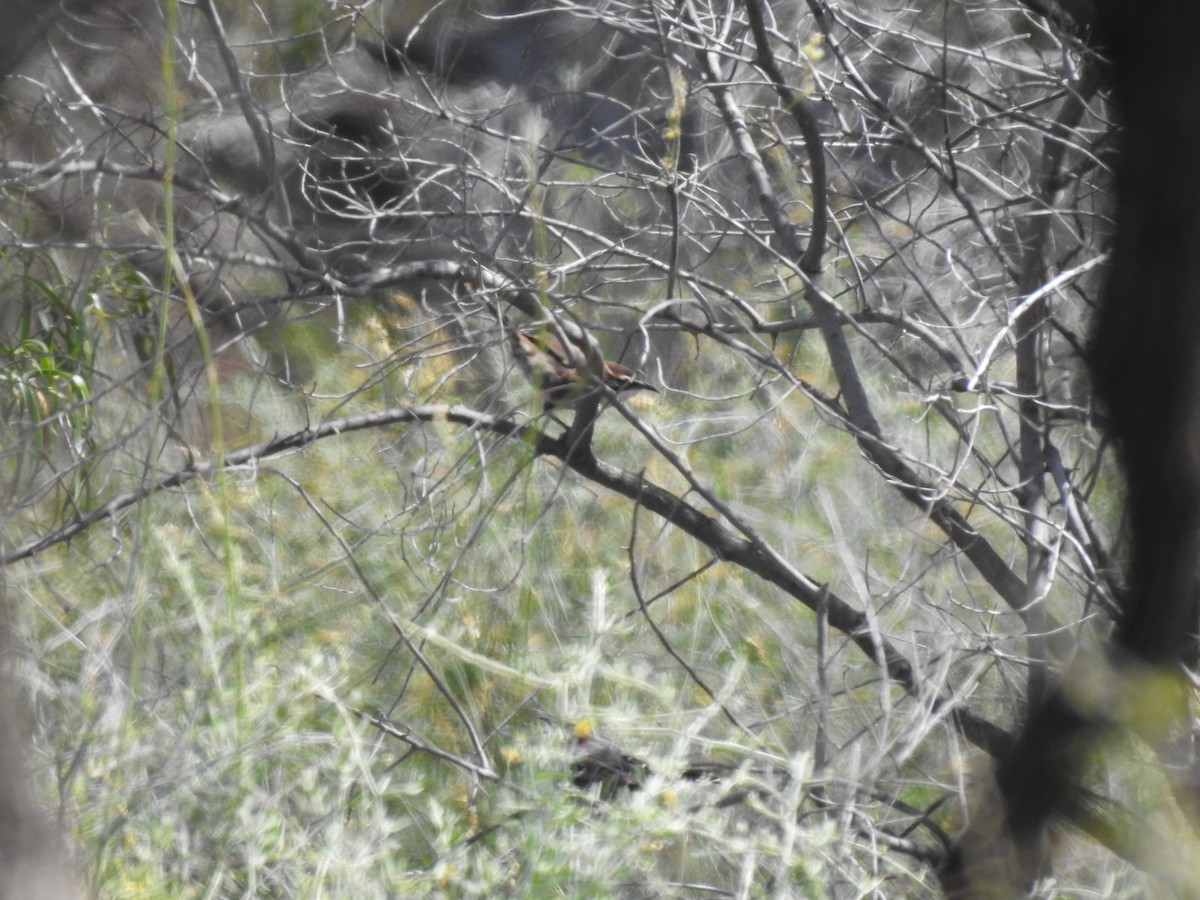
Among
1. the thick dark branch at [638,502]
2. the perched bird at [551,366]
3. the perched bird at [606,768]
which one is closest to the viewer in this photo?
the perched bird at [606,768]

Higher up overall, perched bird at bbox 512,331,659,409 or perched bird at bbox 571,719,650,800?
perched bird at bbox 512,331,659,409

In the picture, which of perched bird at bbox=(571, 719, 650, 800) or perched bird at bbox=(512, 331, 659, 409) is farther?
perched bird at bbox=(512, 331, 659, 409)

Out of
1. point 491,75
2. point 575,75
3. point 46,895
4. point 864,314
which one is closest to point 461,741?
point 864,314

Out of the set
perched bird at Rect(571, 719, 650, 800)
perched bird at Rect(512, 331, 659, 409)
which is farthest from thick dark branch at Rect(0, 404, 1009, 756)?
perched bird at Rect(571, 719, 650, 800)

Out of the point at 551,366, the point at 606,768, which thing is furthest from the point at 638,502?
the point at 551,366

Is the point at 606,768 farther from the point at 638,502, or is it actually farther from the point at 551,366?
the point at 551,366

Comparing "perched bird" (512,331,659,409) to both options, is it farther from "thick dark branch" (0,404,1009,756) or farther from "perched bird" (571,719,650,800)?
"perched bird" (571,719,650,800)

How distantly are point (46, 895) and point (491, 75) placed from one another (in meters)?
6.26

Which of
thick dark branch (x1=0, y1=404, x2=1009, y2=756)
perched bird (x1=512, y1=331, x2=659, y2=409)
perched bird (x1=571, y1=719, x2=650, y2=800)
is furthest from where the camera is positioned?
perched bird (x1=512, y1=331, x2=659, y2=409)

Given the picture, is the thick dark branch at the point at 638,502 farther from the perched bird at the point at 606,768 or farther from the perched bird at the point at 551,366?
the perched bird at the point at 606,768

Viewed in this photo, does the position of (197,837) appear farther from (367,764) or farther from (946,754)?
(946,754)

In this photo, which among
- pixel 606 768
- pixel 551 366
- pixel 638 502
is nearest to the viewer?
pixel 606 768

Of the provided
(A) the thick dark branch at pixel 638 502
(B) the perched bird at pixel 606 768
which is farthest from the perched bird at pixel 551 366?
(B) the perched bird at pixel 606 768

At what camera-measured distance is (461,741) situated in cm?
313
